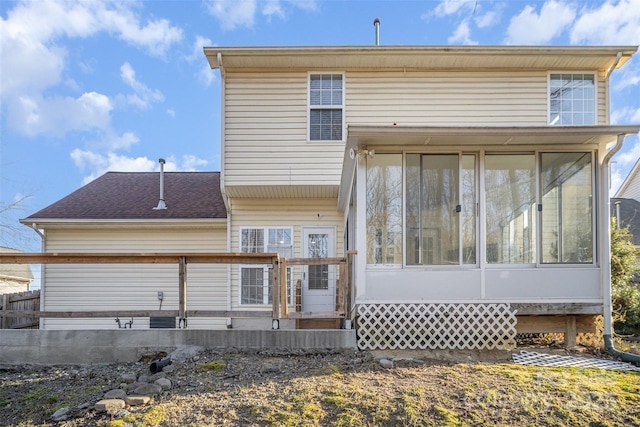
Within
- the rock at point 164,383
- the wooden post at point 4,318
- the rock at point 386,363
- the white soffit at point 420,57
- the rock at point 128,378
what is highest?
the white soffit at point 420,57

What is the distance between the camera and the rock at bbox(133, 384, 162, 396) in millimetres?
3627

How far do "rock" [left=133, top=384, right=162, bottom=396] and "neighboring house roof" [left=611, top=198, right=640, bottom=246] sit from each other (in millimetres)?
16001

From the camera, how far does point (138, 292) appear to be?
9266mm

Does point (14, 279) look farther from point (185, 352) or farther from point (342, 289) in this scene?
point (342, 289)

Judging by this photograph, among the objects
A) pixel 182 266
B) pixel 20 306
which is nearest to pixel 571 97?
pixel 182 266

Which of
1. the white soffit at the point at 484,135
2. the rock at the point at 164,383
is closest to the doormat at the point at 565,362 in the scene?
the white soffit at the point at 484,135

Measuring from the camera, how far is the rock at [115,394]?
11.6 feet

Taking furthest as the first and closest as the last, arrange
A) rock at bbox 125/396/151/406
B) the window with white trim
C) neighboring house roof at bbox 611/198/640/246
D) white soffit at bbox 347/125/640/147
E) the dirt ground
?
1. neighboring house roof at bbox 611/198/640/246
2. the window with white trim
3. white soffit at bbox 347/125/640/147
4. rock at bbox 125/396/151/406
5. the dirt ground

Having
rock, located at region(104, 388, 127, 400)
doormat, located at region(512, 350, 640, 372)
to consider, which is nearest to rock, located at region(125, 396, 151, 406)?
rock, located at region(104, 388, 127, 400)

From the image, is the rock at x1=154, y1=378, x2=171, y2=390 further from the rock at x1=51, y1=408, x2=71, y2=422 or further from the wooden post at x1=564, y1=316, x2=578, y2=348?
the wooden post at x1=564, y1=316, x2=578, y2=348

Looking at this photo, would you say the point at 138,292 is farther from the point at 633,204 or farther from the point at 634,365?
the point at 633,204

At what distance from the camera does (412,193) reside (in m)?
5.26

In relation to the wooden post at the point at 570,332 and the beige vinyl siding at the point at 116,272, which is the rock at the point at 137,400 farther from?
the beige vinyl siding at the point at 116,272

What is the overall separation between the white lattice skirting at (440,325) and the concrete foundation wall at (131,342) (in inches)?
12.3
